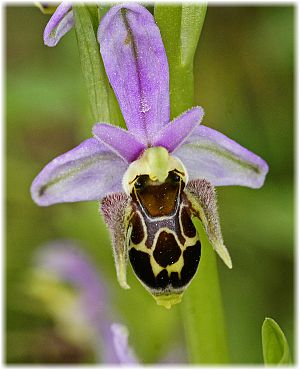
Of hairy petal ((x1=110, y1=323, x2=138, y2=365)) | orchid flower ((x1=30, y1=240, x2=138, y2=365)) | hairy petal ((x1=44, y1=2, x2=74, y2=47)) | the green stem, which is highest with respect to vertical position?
hairy petal ((x1=44, y1=2, x2=74, y2=47))

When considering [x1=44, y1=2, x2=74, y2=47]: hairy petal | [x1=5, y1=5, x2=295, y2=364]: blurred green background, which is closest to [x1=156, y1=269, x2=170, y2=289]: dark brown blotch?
[x1=44, y1=2, x2=74, y2=47]: hairy petal

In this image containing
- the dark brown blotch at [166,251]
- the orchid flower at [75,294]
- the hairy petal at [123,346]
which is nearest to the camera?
the dark brown blotch at [166,251]

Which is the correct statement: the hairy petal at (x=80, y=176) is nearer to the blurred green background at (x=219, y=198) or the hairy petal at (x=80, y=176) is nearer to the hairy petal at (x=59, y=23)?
the hairy petal at (x=59, y=23)

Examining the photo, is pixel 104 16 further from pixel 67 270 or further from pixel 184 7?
pixel 67 270

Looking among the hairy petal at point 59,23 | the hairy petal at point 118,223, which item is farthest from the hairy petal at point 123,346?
the hairy petal at point 59,23

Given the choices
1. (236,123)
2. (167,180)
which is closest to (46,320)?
(236,123)

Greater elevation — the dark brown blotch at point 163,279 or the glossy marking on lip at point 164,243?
the glossy marking on lip at point 164,243

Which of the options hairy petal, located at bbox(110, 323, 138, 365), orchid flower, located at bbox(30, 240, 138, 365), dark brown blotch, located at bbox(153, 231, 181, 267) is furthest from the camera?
orchid flower, located at bbox(30, 240, 138, 365)

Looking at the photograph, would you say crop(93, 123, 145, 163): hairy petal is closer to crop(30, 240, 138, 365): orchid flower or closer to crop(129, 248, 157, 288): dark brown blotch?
crop(129, 248, 157, 288): dark brown blotch
